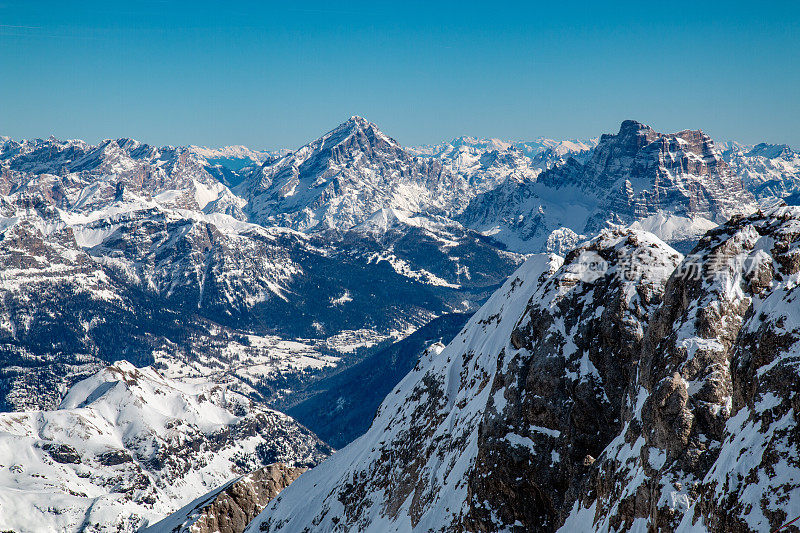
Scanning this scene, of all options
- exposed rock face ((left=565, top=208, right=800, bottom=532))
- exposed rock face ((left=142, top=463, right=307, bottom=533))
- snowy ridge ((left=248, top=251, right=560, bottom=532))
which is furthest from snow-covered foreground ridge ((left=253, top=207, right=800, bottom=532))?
exposed rock face ((left=142, top=463, right=307, bottom=533))

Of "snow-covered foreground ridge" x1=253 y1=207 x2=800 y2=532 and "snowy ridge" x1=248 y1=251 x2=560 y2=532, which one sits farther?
"snowy ridge" x1=248 y1=251 x2=560 y2=532

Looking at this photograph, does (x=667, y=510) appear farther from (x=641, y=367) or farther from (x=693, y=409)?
(x=641, y=367)

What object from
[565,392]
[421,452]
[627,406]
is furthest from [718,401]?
[421,452]

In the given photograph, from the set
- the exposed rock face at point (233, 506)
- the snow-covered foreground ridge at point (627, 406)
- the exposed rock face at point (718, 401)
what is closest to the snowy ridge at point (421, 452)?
the snow-covered foreground ridge at point (627, 406)

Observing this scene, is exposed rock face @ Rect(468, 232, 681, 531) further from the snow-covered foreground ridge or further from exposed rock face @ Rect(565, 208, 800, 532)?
exposed rock face @ Rect(565, 208, 800, 532)

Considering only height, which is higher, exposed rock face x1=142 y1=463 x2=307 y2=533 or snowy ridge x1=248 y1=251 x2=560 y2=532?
snowy ridge x1=248 y1=251 x2=560 y2=532

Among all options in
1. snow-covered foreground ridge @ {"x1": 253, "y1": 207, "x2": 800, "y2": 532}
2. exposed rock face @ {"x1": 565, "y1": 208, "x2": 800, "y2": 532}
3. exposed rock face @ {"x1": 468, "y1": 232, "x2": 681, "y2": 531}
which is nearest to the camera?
exposed rock face @ {"x1": 565, "y1": 208, "x2": 800, "y2": 532}

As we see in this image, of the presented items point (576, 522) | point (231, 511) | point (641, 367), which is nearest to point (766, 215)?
point (641, 367)
